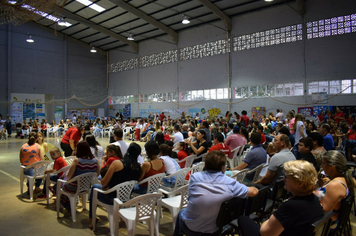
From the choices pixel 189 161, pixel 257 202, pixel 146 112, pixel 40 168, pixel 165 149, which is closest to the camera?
pixel 257 202

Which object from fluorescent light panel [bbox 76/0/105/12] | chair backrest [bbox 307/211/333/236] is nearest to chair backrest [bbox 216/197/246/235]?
chair backrest [bbox 307/211/333/236]

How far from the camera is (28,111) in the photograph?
2109 centimetres

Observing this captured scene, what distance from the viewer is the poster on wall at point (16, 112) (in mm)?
20116

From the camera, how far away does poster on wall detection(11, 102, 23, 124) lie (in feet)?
66.0

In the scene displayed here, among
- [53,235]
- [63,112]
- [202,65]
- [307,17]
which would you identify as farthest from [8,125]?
[307,17]

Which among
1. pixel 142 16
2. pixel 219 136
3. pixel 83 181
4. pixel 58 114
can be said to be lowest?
pixel 83 181

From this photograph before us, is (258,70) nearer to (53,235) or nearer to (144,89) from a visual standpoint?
(144,89)

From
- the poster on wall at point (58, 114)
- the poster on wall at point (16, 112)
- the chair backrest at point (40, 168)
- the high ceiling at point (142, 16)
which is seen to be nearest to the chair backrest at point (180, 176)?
the chair backrest at point (40, 168)

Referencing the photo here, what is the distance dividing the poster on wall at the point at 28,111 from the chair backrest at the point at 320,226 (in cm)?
2270

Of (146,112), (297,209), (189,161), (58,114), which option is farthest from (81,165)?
(58,114)

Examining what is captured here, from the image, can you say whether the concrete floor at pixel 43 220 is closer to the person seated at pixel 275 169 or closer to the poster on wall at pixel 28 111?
the person seated at pixel 275 169

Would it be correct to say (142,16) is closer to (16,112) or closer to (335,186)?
(16,112)

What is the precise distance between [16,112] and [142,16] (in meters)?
11.9

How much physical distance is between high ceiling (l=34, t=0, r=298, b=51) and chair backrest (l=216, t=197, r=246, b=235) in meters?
13.6
